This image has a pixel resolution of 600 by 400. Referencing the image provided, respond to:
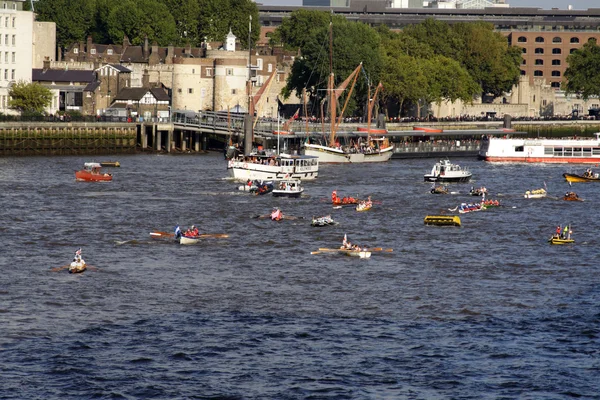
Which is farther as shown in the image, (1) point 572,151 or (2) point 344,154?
(1) point 572,151

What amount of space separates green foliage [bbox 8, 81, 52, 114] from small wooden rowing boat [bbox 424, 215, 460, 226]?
306ft

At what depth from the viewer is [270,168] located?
400ft

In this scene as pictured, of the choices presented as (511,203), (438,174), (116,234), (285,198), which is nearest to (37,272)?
(116,234)

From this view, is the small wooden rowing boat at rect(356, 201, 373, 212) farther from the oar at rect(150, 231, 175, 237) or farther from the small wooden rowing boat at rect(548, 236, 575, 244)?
the oar at rect(150, 231, 175, 237)

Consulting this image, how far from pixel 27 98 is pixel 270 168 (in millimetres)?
61761

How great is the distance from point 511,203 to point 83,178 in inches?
1577

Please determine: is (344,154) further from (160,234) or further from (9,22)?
(160,234)

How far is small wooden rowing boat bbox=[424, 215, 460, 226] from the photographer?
90.0 m

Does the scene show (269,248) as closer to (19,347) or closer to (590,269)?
(590,269)

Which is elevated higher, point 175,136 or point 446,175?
point 175,136

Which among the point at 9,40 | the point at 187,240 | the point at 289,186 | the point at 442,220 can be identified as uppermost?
the point at 9,40

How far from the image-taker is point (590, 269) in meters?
71.8

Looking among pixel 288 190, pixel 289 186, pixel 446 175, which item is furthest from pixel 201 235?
pixel 446 175

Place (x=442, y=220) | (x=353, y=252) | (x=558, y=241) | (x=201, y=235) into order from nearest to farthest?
(x=353, y=252) < (x=558, y=241) < (x=201, y=235) < (x=442, y=220)
